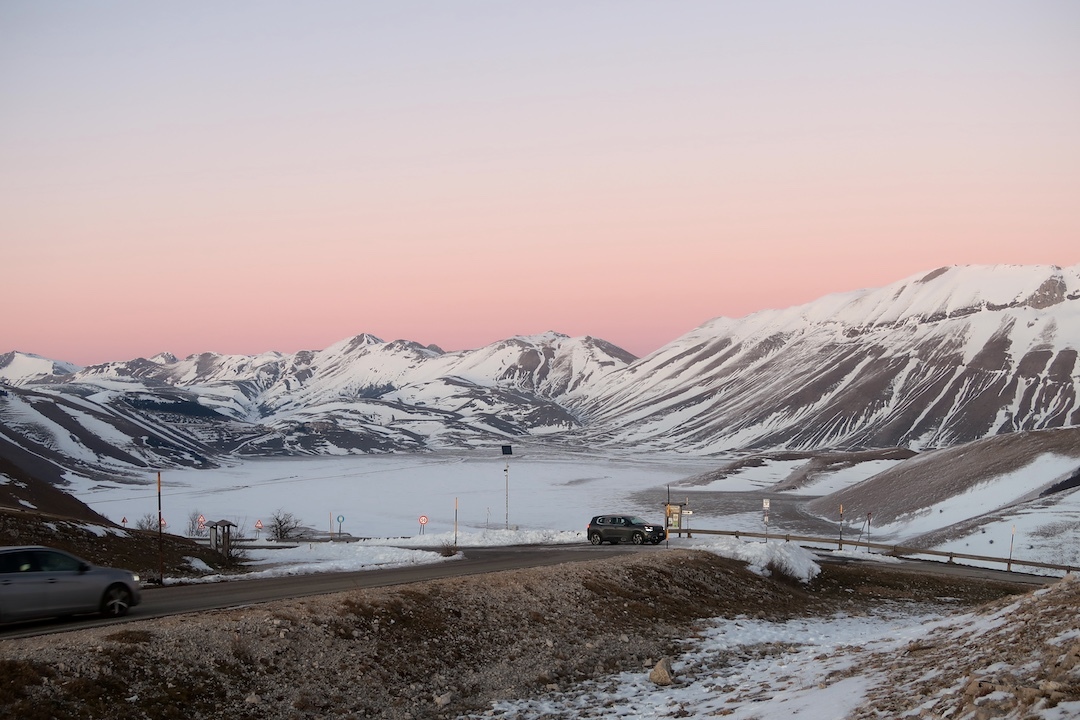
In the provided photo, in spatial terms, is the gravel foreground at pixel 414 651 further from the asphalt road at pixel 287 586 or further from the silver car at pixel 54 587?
the asphalt road at pixel 287 586

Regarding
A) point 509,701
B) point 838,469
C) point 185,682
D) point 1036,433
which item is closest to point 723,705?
point 509,701

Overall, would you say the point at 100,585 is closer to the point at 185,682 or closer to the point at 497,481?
the point at 185,682

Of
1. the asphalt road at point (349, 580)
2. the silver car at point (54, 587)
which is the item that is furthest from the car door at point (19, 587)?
the asphalt road at point (349, 580)

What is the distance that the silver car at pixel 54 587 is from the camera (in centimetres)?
1973

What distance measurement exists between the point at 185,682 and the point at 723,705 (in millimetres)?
11024

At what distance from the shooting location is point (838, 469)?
142 m

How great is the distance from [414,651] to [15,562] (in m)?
9.21

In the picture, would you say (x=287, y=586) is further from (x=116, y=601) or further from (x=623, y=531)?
(x=623, y=531)

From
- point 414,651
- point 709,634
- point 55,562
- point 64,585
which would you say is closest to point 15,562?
point 55,562

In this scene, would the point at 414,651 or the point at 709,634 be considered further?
the point at 709,634

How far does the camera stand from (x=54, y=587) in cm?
2056

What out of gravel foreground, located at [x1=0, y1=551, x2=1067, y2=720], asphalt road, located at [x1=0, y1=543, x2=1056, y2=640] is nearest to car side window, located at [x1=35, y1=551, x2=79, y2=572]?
asphalt road, located at [x1=0, y1=543, x2=1056, y2=640]

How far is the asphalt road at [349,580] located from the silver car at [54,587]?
369mm

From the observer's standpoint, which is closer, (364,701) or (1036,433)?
(364,701)
